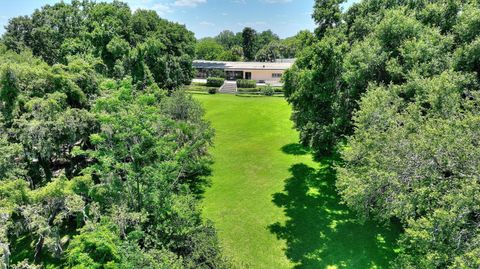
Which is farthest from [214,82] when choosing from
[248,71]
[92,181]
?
[92,181]

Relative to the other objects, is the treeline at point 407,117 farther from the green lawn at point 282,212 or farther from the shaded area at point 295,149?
the shaded area at point 295,149

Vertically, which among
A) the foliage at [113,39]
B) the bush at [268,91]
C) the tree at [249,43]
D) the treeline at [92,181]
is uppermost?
the tree at [249,43]

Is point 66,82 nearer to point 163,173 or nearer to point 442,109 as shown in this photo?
point 163,173

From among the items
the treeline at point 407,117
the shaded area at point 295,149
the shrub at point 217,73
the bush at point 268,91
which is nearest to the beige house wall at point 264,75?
the shrub at point 217,73

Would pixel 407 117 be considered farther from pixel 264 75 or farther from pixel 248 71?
pixel 248 71

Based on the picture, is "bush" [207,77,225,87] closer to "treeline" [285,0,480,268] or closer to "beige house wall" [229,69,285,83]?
"beige house wall" [229,69,285,83]

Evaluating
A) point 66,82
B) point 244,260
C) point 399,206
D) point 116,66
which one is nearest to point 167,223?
point 244,260
